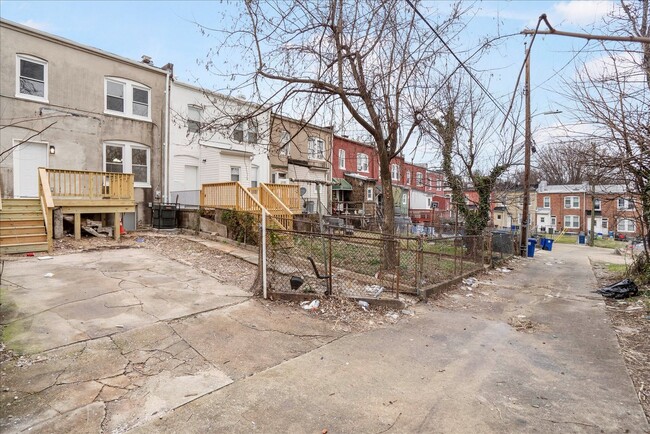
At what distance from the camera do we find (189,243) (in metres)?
10.8

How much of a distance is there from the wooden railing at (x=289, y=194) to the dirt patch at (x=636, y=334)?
9.72m

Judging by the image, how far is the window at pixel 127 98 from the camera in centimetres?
1377

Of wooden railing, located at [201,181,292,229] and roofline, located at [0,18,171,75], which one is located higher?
roofline, located at [0,18,171,75]

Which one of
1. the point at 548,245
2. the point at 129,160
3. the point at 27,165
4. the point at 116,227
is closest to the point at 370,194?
the point at 548,245

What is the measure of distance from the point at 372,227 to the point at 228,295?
11.9 m

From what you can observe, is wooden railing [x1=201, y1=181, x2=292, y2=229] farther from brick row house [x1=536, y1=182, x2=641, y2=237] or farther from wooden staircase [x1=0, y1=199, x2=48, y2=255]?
brick row house [x1=536, y1=182, x2=641, y2=237]

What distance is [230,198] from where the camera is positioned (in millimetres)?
11883

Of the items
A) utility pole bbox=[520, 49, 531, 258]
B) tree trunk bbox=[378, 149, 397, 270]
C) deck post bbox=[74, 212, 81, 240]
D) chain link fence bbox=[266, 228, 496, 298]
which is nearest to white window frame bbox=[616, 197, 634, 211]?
utility pole bbox=[520, 49, 531, 258]

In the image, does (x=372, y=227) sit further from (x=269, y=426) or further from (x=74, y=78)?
(x=269, y=426)

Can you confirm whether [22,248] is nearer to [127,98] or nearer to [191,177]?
[127,98]

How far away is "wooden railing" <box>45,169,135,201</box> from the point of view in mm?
10148

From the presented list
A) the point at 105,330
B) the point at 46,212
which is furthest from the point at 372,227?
the point at 105,330

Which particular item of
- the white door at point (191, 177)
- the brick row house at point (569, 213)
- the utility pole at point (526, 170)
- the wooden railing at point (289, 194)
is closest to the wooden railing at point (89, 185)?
the white door at point (191, 177)

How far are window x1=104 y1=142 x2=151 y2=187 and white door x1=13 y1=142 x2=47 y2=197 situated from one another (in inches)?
79.5
